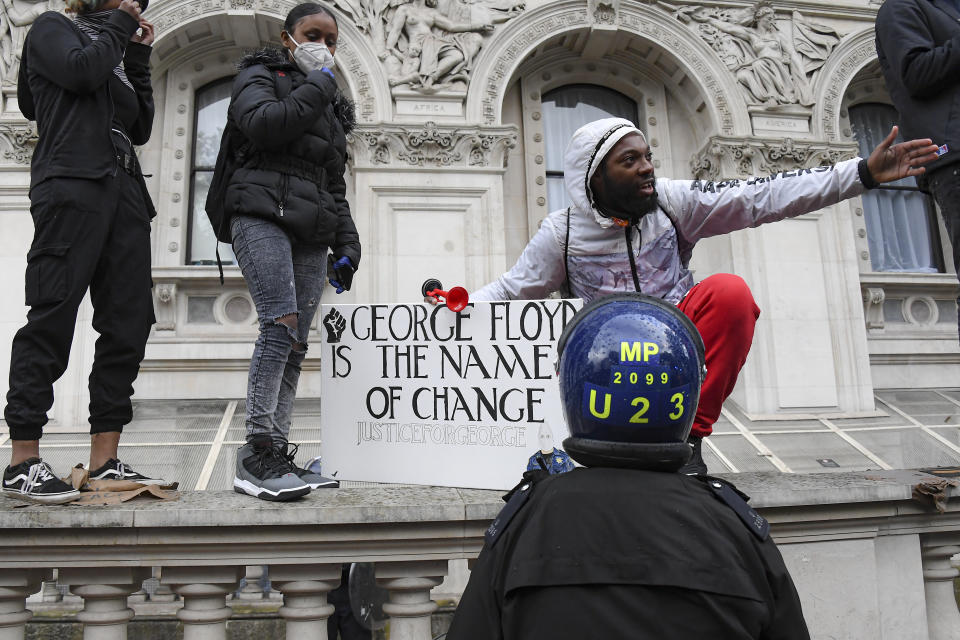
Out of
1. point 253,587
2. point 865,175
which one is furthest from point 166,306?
point 865,175

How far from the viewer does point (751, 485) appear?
9.07 ft

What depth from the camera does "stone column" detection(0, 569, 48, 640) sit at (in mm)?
2266

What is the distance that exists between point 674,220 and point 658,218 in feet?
0.29

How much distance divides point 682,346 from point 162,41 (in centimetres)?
922

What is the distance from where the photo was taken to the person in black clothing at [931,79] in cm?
329

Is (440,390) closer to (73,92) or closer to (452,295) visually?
(452,295)

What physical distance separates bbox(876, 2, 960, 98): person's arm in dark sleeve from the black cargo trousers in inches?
140

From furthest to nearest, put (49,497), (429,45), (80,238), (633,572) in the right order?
1. (429,45)
2. (80,238)
3. (49,497)
4. (633,572)

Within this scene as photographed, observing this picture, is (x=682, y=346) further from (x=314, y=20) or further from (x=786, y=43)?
(x=786, y=43)

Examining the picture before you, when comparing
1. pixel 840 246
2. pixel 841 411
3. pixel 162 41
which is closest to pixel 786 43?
pixel 840 246

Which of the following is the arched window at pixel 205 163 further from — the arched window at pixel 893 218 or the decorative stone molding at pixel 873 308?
the arched window at pixel 893 218

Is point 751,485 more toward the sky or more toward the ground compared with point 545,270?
more toward the ground

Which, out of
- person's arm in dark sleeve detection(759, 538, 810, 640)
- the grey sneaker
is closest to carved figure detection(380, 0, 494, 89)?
the grey sneaker

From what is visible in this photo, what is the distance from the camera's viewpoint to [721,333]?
2.74m
